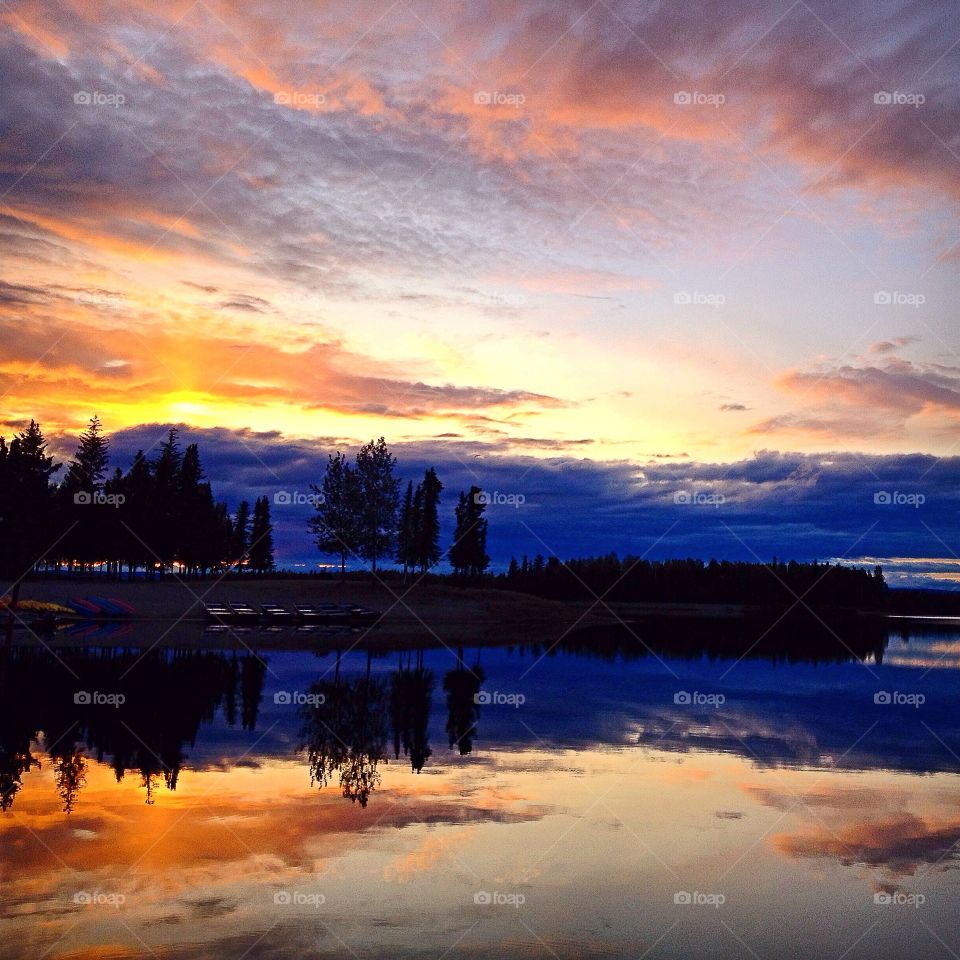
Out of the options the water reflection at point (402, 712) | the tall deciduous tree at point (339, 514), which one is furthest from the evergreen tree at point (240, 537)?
the water reflection at point (402, 712)

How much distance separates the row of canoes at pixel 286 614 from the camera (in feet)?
197

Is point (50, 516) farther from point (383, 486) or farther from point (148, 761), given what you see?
point (148, 761)

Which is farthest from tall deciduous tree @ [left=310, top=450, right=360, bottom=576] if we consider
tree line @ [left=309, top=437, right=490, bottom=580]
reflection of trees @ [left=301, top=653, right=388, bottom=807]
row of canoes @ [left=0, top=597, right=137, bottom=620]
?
reflection of trees @ [left=301, top=653, right=388, bottom=807]

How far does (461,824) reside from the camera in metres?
13.9

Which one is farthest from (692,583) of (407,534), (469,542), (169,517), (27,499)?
(27,499)

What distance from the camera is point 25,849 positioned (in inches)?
473

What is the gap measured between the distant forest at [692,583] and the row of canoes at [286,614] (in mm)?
90797

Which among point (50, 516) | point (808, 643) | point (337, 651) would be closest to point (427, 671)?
point (337, 651)

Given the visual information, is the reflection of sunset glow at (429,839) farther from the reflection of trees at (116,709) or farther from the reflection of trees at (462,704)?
the reflection of trees at (462,704)

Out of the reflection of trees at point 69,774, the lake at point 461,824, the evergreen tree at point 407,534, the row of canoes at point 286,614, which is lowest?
the lake at point 461,824

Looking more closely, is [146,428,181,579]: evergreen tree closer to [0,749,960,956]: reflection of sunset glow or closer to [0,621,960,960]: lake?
[0,621,960,960]: lake

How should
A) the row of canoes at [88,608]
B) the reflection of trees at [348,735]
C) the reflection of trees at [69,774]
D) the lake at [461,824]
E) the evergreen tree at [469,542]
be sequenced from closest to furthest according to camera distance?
1. the lake at [461,824]
2. the reflection of trees at [69,774]
3. the reflection of trees at [348,735]
4. the row of canoes at [88,608]
5. the evergreen tree at [469,542]

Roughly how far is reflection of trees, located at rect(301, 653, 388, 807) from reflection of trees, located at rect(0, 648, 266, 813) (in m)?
1.87

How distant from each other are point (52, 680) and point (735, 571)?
538 feet
